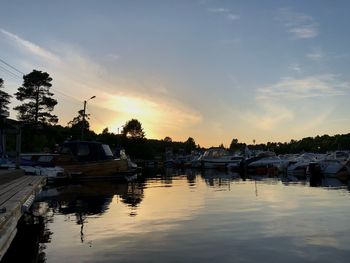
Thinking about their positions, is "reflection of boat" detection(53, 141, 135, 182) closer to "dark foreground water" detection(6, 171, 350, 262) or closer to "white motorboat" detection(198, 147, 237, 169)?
"dark foreground water" detection(6, 171, 350, 262)

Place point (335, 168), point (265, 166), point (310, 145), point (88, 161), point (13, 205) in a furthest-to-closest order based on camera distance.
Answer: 1. point (310, 145)
2. point (265, 166)
3. point (335, 168)
4. point (88, 161)
5. point (13, 205)

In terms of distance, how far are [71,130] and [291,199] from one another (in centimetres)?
8053

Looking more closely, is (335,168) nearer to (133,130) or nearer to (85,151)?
(85,151)

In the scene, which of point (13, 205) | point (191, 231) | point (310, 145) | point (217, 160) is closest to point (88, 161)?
point (191, 231)

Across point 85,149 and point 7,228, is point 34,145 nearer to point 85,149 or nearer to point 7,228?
point 85,149

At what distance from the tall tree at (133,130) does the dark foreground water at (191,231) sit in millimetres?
122912

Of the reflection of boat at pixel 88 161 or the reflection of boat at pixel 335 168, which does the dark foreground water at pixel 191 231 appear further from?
the reflection of boat at pixel 335 168

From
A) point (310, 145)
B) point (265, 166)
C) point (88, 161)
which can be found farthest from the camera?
point (310, 145)

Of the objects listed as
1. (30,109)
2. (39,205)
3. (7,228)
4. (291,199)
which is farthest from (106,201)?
(30,109)

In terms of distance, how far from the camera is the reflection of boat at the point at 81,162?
3569 centimetres

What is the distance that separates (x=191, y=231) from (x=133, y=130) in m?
132

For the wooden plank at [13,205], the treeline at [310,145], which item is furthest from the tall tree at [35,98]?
the treeline at [310,145]

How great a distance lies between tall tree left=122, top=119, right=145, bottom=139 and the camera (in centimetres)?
14515

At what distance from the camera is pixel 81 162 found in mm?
38906
